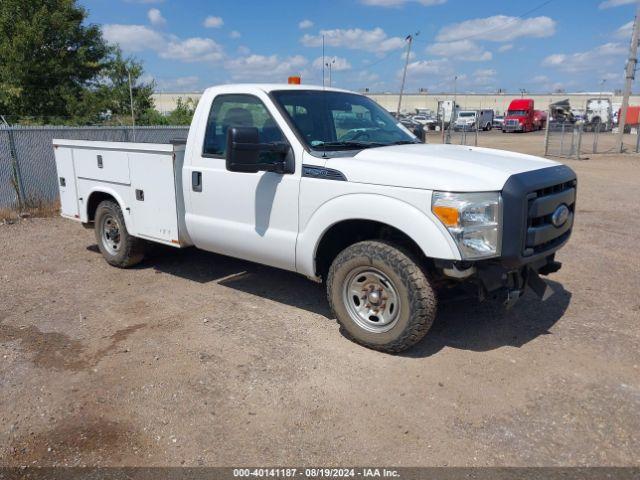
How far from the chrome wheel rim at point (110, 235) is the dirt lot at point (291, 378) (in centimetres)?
48

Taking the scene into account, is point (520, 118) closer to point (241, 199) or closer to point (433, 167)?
point (241, 199)

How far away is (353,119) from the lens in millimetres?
5121

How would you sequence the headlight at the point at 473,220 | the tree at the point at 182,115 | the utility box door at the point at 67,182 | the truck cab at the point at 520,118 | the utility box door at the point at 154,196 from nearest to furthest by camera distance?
1. the headlight at the point at 473,220
2. the utility box door at the point at 154,196
3. the utility box door at the point at 67,182
4. the tree at the point at 182,115
5. the truck cab at the point at 520,118

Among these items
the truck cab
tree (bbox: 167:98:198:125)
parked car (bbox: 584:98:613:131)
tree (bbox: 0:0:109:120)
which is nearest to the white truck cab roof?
tree (bbox: 167:98:198:125)

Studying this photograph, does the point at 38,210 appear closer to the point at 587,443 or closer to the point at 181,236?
the point at 181,236

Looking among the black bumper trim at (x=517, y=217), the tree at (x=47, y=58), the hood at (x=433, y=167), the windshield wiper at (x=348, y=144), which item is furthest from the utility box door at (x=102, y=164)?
the tree at (x=47, y=58)

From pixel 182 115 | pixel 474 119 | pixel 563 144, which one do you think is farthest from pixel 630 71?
pixel 474 119

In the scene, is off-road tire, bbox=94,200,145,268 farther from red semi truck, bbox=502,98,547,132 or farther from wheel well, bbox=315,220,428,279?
red semi truck, bbox=502,98,547,132

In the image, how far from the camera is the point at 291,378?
3.90 meters

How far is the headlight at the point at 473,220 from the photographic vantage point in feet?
11.9

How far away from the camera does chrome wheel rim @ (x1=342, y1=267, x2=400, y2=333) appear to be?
4148 millimetres

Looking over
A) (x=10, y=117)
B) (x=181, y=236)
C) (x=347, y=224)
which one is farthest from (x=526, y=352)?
(x=10, y=117)

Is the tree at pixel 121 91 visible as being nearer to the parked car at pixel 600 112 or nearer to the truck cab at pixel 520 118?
the truck cab at pixel 520 118

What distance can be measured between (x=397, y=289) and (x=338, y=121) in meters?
1.81
